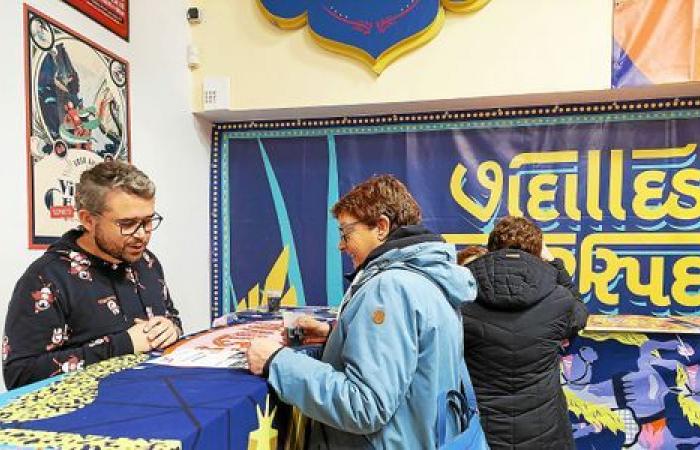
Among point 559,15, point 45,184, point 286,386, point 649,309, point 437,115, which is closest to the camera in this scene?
point 286,386

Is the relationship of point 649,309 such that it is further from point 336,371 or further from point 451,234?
point 336,371

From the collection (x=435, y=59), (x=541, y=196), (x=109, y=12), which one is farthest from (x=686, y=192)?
(x=109, y=12)

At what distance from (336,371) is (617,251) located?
8.34ft

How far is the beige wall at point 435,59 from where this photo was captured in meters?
2.76

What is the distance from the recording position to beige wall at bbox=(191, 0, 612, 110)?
108 inches

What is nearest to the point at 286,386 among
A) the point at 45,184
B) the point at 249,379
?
the point at 249,379

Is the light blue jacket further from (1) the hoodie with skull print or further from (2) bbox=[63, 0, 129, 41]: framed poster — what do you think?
(2) bbox=[63, 0, 129, 41]: framed poster

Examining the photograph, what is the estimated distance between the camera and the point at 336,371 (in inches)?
39.1

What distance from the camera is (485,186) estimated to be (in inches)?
125


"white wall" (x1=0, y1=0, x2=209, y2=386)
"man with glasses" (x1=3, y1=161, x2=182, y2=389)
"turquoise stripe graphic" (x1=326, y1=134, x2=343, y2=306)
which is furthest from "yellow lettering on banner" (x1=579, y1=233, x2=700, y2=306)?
"man with glasses" (x1=3, y1=161, x2=182, y2=389)

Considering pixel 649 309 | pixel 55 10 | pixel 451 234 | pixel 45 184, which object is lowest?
pixel 649 309

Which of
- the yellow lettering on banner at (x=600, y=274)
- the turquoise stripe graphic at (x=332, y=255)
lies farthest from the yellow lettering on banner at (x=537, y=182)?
the turquoise stripe graphic at (x=332, y=255)

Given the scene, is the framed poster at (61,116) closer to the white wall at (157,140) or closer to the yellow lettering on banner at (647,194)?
the white wall at (157,140)

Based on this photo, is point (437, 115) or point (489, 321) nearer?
point (489, 321)
